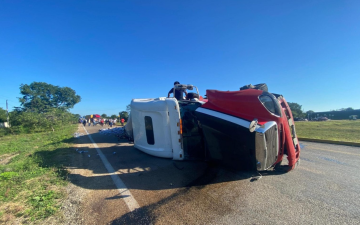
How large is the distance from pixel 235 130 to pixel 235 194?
1.22m

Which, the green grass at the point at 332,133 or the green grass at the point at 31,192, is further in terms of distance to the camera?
the green grass at the point at 332,133

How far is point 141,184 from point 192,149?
176 centimetres

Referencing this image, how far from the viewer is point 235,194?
3.14 metres

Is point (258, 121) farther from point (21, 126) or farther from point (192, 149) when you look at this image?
point (21, 126)

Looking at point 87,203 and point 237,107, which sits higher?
point 237,107

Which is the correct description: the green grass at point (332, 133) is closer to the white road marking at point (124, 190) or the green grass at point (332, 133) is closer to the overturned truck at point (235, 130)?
the overturned truck at point (235, 130)

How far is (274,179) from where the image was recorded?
373 cm

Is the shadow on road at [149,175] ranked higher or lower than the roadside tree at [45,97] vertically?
lower

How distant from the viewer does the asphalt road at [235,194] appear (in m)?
2.45

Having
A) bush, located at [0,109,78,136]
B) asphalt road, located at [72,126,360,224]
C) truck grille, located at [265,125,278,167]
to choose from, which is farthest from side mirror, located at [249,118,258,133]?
bush, located at [0,109,78,136]

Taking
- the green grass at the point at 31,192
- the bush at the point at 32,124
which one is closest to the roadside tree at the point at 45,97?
the bush at the point at 32,124

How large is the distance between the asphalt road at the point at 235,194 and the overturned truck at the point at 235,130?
429mm

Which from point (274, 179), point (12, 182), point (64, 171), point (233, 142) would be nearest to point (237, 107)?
point (233, 142)

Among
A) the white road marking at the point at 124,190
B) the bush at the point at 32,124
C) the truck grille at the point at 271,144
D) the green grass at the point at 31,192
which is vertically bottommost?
the white road marking at the point at 124,190
